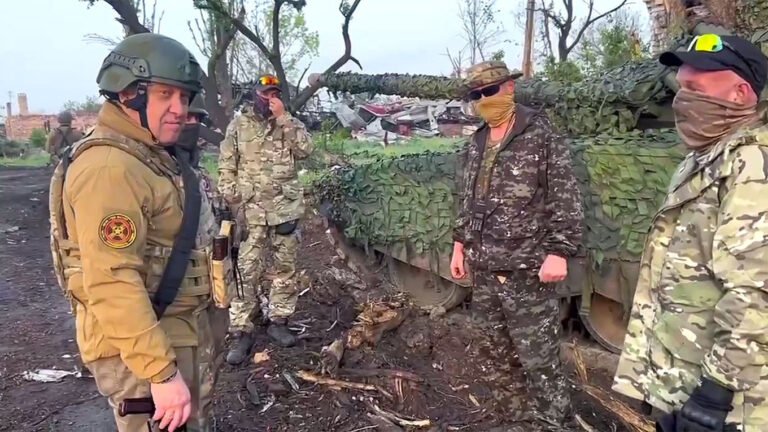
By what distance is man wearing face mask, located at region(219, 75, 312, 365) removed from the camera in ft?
15.3

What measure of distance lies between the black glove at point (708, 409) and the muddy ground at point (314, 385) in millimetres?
1863

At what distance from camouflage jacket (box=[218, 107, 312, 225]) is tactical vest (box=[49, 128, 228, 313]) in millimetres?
2463

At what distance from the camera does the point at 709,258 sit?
5.95ft

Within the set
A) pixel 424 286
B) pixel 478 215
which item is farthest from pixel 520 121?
pixel 424 286

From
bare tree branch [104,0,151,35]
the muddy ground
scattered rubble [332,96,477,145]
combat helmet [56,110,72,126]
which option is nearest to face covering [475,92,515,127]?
the muddy ground

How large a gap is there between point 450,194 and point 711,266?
10.6 feet

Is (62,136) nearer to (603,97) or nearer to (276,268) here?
(276,268)

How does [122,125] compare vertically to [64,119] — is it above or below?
above

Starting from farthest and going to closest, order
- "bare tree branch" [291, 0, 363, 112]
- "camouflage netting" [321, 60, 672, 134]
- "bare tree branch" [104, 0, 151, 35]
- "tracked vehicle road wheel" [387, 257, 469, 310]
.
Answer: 1. "bare tree branch" [291, 0, 363, 112]
2. "bare tree branch" [104, 0, 151, 35]
3. "tracked vehicle road wheel" [387, 257, 469, 310]
4. "camouflage netting" [321, 60, 672, 134]

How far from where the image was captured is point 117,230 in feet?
6.13

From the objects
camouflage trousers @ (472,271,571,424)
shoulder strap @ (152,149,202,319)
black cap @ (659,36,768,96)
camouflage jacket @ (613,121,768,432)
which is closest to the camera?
camouflage jacket @ (613,121,768,432)

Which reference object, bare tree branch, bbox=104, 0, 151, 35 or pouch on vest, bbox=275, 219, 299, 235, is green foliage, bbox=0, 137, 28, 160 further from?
pouch on vest, bbox=275, 219, 299, 235

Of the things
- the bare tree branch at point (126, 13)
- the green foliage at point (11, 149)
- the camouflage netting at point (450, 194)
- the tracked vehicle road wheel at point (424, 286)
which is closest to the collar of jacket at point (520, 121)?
the camouflage netting at point (450, 194)

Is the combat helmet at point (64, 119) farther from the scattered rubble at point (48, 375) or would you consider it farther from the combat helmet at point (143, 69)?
the combat helmet at point (143, 69)
